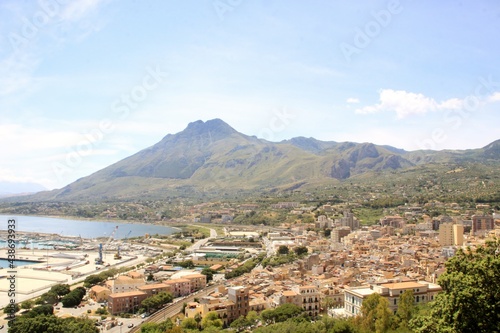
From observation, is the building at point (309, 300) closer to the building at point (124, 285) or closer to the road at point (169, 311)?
the road at point (169, 311)

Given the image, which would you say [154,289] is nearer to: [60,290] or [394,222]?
[60,290]

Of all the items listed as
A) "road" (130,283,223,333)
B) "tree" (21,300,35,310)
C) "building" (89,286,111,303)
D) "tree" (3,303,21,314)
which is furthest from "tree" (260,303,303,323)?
"tree" (21,300,35,310)

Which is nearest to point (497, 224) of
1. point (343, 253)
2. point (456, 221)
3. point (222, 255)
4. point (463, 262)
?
point (456, 221)

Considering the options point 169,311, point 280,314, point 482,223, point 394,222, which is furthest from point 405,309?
point 394,222

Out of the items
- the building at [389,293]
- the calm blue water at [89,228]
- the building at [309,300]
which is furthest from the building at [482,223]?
the calm blue water at [89,228]

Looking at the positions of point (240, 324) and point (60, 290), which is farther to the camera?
point (60, 290)

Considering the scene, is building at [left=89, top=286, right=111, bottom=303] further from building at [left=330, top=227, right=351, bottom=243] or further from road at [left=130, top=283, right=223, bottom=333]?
building at [left=330, top=227, right=351, bottom=243]
